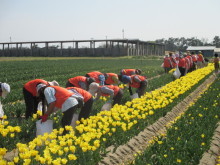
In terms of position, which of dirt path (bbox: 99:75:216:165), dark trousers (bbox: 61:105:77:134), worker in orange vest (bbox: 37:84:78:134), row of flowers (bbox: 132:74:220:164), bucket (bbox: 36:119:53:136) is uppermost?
worker in orange vest (bbox: 37:84:78:134)

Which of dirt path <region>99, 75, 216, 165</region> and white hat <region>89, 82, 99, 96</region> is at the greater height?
white hat <region>89, 82, 99, 96</region>

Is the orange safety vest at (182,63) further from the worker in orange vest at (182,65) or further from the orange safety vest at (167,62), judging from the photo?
the orange safety vest at (167,62)

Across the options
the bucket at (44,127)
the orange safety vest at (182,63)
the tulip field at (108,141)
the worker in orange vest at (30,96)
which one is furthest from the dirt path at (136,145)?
the orange safety vest at (182,63)

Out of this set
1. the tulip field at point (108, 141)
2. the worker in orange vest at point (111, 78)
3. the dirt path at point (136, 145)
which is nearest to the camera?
the tulip field at point (108, 141)

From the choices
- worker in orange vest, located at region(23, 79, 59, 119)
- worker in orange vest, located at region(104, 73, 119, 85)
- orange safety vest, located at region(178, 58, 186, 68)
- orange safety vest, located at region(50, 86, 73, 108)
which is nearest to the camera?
orange safety vest, located at region(50, 86, 73, 108)

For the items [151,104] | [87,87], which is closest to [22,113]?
[87,87]

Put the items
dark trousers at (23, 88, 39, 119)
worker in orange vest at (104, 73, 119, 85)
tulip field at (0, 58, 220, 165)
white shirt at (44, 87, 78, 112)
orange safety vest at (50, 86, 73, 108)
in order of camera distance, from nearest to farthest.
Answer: tulip field at (0, 58, 220, 165)
white shirt at (44, 87, 78, 112)
orange safety vest at (50, 86, 73, 108)
dark trousers at (23, 88, 39, 119)
worker in orange vest at (104, 73, 119, 85)

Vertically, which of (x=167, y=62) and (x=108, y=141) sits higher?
(x=167, y=62)

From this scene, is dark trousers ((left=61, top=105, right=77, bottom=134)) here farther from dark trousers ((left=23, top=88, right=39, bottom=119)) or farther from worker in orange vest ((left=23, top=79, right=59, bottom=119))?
dark trousers ((left=23, top=88, right=39, bottom=119))

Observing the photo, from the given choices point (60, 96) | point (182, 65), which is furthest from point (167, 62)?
point (60, 96)

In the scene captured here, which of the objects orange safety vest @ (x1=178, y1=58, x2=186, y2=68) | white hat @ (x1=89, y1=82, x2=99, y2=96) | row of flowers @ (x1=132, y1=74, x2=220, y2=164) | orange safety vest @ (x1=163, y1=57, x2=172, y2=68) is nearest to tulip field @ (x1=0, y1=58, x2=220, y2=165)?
→ row of flowers @ (x1=132, y1=74, x2=220, y2=164)

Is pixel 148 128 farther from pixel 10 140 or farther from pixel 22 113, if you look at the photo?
pixel 22 113

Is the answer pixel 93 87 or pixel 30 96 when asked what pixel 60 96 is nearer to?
pixel 93 87

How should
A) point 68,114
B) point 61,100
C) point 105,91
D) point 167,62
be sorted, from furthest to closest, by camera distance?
point 167,62 < point 105,91 < point 68,114 < point 61,100
